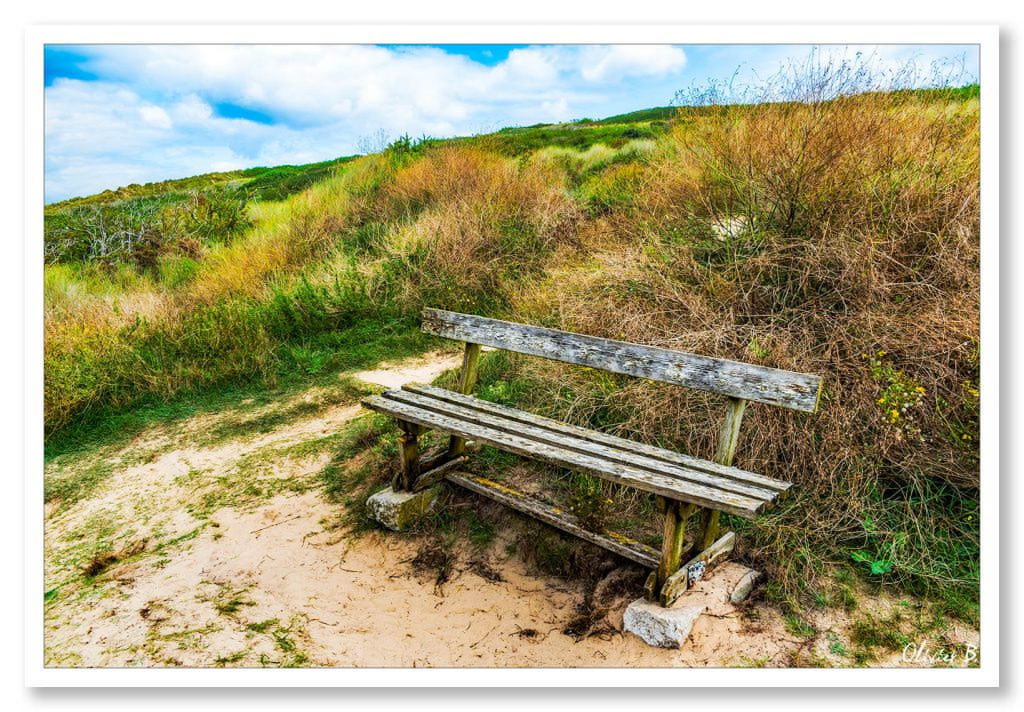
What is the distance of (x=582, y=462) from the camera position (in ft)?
9.77

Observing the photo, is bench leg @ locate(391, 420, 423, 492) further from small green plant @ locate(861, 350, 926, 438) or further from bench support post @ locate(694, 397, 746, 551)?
small green plant @ locate(861, 350, 926, 438)

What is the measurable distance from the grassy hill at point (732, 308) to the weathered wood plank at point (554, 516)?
0.29 m

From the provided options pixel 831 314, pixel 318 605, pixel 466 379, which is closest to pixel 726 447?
pixel 831 314

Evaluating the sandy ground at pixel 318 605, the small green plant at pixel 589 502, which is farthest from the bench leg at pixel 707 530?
the small green plant at pixel 589 502

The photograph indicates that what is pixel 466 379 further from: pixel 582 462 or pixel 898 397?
pixel 898 397

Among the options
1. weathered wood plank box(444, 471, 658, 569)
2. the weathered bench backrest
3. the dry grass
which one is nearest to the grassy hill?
the dry grass

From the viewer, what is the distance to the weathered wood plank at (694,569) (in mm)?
2809

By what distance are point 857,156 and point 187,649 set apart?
15.9ft

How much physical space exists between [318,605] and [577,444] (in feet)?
4.99

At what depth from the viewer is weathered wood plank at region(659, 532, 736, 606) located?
2.81m

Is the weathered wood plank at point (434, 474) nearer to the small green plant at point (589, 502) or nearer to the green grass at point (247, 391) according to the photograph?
the small green plant at point (589, 502)

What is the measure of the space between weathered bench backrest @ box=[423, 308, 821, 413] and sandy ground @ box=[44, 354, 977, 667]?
36.3 inches
